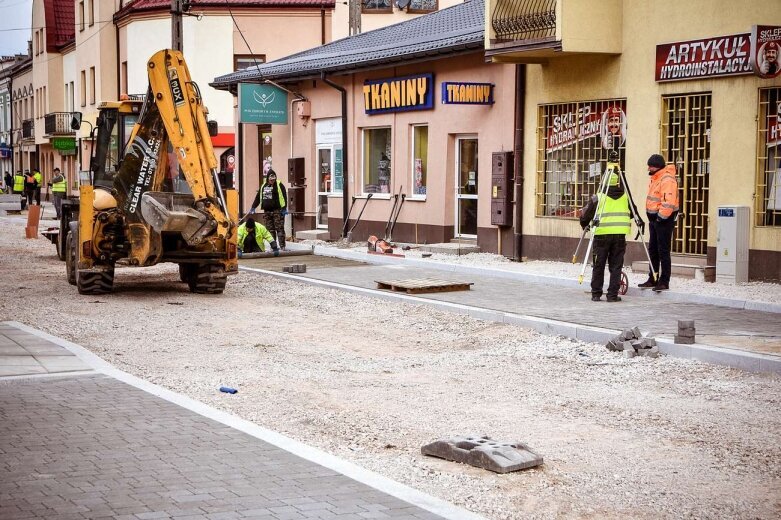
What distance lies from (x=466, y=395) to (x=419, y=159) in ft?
51.6

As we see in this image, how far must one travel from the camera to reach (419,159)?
24.9 m

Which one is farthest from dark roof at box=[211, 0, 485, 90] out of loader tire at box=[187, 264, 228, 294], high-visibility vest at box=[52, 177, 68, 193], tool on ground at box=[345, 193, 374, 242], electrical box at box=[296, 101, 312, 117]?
high-visibility vest at box=[52, 177, 68, 193]

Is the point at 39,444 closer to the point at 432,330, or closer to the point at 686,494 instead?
the point at 686,494

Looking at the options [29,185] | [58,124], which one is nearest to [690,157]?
[29,185]

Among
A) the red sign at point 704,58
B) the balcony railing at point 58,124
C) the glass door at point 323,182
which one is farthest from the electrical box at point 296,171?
the balcony railing at point 58,124

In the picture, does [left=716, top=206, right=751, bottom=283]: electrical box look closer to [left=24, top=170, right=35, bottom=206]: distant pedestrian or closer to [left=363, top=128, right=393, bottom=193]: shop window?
[left=363, top=128, right=393, bottom=193]: shop window

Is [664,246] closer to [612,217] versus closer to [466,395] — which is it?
[612,217]

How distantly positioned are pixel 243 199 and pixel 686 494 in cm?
2760

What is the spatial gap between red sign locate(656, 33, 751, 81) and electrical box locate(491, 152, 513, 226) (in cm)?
409

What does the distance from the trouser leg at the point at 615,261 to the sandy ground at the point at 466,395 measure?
7.31ft

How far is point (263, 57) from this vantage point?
44000 millimetres

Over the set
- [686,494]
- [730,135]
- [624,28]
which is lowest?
[686,494]

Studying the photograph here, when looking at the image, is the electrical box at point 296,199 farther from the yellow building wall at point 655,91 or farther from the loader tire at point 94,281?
the loader tire at point 94,281

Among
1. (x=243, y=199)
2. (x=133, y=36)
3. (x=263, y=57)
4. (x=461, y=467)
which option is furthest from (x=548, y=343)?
(x=133, y=36)
